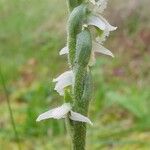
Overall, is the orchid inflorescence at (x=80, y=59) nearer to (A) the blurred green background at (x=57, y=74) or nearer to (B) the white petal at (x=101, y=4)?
(B) the white petal at (x=101, y=4)

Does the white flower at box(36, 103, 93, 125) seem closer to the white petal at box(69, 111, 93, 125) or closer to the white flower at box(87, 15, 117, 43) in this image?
the white petal at box(69, 111, 93, 125)

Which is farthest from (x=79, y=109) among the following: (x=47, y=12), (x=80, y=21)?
(x=47, y=12)

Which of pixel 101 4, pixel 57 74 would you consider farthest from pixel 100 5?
pixel 57 74

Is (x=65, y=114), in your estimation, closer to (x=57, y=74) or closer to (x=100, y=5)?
(x=100, y=5)

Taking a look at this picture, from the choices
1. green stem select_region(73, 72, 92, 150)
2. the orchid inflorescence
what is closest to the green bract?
the orchid inflorescence

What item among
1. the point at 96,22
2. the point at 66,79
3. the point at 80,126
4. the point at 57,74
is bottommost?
the point at 80,126
